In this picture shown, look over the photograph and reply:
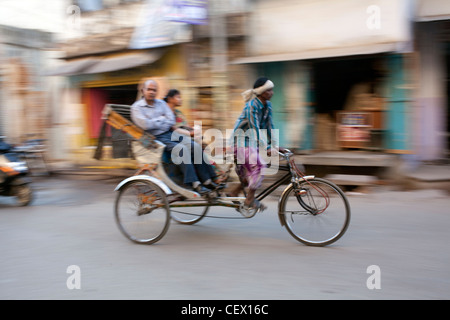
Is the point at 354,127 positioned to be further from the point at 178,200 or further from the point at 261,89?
the point at 178,200

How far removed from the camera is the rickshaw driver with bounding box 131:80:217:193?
15.4 ft

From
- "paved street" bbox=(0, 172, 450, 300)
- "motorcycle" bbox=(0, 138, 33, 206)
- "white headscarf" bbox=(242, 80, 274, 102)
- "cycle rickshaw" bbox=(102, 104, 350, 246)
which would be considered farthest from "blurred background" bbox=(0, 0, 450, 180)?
"white headscarf" bbox=(242, 80, 274, 102)

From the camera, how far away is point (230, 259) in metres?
4.12

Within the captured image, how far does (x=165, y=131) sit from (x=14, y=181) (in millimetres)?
3755

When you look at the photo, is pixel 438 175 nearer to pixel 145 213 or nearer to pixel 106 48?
pixel 145 213

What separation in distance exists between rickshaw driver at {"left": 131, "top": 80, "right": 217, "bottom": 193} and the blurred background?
2899mm

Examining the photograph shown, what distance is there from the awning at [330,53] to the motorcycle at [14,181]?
4.67 metres

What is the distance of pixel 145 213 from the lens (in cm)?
475

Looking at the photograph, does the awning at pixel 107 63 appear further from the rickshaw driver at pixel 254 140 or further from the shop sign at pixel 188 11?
the rickshaw driver at pixel 254 140

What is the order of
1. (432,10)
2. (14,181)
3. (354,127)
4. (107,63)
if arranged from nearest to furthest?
1. (14,181)
2. (432,10)
3. (354,127)
4. (107,63)

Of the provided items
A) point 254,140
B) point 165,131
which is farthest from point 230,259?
point 165,131

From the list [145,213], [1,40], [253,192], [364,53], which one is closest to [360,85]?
[364,53]

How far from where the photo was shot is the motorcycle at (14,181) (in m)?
7.08

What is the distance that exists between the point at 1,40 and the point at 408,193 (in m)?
11.1
